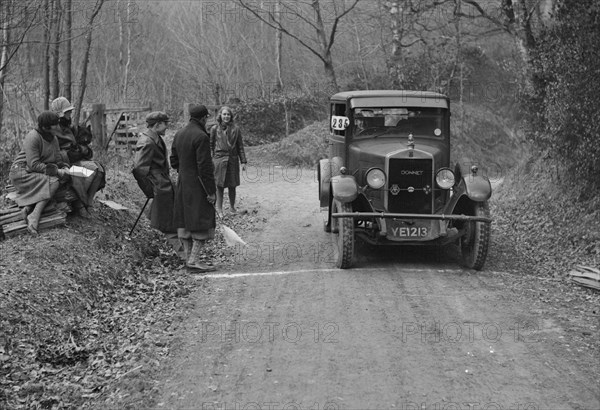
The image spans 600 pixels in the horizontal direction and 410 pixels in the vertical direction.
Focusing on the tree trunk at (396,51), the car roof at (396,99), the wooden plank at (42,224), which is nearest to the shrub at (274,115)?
the tree trunk at (396,51)

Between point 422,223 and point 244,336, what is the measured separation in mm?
3671

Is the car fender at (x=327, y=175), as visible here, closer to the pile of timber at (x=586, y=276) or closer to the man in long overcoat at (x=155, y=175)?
the man in long overcoat at (x=155, y=175)

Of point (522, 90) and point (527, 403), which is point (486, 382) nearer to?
point (527, 403)

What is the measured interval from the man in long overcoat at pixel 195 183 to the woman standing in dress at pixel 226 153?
3989mm

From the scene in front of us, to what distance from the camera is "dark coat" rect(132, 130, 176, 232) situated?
9688mm

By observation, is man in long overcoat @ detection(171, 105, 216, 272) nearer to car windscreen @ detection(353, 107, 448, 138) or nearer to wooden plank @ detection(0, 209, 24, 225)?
wooden plank @ detection(0, 209, 24, 225)

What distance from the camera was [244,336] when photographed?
695cm

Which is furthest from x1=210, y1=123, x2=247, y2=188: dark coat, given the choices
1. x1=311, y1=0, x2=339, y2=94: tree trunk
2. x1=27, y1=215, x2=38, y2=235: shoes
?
x1=311, y1=0, x2=339, y2=94: tree trunk

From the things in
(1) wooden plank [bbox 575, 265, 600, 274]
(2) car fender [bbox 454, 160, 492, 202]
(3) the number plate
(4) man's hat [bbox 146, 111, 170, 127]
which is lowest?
(1) wooden plank [bbox 575, 265, 600, 274]

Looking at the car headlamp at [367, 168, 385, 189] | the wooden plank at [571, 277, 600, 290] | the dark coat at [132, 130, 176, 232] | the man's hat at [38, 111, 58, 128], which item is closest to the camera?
the man's hat at [38, 111, 58, 128]

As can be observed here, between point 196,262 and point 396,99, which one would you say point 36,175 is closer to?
point 196,262

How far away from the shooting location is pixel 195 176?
30.7 ft

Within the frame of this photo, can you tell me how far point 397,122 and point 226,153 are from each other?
3.87 meters

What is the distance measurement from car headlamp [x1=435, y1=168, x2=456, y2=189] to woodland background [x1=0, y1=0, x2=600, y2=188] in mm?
2478
